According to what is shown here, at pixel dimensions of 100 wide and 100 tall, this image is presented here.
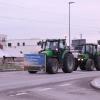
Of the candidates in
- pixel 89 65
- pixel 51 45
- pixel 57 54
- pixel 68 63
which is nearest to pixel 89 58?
pixel 89 65

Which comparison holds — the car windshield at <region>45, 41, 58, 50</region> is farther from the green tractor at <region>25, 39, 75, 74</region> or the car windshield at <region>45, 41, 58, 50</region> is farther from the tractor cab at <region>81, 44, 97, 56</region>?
the tractor cab at <region>81, 44, 97, 56</region>

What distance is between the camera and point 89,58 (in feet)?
137

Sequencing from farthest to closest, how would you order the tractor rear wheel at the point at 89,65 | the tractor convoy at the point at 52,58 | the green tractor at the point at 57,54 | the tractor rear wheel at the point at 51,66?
the tractor rear wheel at the point at 89,65
the green tractor at the point at 57,54
the tractor convoy at the point at 52,58
the tractor rear wheel at the point at 51,66

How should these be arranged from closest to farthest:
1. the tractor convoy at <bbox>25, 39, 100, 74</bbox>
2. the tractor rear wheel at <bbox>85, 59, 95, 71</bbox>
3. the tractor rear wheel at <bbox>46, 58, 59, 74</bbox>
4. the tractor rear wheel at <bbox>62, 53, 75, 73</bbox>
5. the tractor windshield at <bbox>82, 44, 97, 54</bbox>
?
the tractor rear wheel at <bbox>46, 58, 59, 74</bbox> < the tractor convoy at <bbox>25, 39, 100, 74</bbox> < the tractor rear wheel at <bbox>62, 53, 75, 73</bbox> < the tractor rear wheel at <bbox>85, 59, 95, 71</bbox> < the tractor windshield at <bbox>82, 44, 97, 54</bbox>

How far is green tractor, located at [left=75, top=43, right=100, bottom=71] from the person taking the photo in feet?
133

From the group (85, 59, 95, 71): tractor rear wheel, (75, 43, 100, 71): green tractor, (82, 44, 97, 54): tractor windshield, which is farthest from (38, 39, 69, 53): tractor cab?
(82, 44, 97, 54): tractor windshield

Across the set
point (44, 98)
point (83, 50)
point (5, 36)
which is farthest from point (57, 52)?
point (5, 36)

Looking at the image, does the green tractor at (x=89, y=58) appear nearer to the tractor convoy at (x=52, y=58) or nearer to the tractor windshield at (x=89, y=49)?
the tractor windshield at (x=89, y=49)

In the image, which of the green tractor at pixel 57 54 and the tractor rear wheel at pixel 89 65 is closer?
the green tractor at pixel 57 54

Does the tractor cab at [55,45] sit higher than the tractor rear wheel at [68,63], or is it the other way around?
the tractor cab at [55,45]

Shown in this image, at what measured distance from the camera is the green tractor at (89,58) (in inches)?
1601

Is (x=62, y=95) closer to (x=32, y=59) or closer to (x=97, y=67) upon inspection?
(x=32, y=59)

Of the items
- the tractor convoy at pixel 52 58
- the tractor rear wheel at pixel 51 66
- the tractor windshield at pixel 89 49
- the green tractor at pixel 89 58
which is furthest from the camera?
the tractor windshield at pixel 89 49

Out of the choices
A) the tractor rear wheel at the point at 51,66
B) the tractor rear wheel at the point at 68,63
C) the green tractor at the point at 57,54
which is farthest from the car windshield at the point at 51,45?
the tractor rear wheel at the point at 51,66
